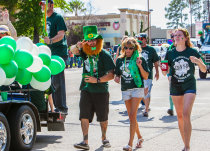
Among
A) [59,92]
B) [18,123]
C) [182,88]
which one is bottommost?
[18,123]

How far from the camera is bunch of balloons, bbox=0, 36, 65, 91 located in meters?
6.38

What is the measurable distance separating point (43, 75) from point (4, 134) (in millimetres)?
1220

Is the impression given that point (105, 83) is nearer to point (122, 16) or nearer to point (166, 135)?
point (166, 135)

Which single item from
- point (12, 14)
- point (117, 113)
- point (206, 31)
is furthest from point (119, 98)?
point (12, 14)

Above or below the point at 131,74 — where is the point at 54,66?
above

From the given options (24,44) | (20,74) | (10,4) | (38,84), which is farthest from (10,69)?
(10,4)

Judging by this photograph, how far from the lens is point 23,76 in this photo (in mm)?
7027

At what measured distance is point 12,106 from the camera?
701cm

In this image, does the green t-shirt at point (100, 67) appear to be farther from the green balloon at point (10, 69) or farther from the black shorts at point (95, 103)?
the green balloon at point (10, 69)

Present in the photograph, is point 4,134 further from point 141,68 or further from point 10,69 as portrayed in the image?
point 141,68

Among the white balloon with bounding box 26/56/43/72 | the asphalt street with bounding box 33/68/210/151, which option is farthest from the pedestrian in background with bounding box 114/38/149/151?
the white balloon with bounding box 26/56/43/72

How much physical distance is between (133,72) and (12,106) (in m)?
1.85

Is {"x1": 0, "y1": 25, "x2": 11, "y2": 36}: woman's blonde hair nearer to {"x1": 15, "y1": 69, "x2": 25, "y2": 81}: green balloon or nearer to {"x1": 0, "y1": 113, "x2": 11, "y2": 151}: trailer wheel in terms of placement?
{"x1": 15, "y1": 69, "x2": 25, "y2": 81}: green balloon

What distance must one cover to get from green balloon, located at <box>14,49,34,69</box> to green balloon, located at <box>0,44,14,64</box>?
0.34 meters
